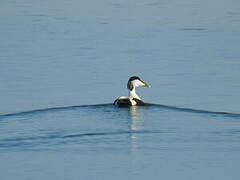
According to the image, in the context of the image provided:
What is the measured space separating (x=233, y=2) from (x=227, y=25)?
5.08 meters

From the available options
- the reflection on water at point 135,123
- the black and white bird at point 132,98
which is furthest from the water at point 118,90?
the black and white bird at point 132,98

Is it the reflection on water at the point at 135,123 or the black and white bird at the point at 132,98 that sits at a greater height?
the black and white bird at the point at 132,98

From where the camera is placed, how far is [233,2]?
113 ft

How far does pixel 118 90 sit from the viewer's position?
2123 centimetres

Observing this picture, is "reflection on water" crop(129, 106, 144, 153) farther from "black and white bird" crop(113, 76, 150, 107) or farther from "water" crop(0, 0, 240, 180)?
"black and white bird" crop(113, 76, 150, 107)

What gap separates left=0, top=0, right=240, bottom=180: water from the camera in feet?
48.6

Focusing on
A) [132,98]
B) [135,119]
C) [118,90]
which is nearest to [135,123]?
[135,119]

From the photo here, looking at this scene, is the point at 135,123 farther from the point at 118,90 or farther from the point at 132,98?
the point at 118,90

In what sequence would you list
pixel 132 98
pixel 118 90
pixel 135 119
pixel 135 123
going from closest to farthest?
pixel 135 123
pixel 135 119
pixel 132 98
pixel 118 90

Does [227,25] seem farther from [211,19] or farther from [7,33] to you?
[7,33]

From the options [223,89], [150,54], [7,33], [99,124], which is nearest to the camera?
[99,124]

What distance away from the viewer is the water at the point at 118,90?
48.6ft

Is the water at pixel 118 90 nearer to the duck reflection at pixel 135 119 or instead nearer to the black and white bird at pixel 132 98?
Answer: the duck reflection at pixel 135 119

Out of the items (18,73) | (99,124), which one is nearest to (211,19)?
(18,73)
